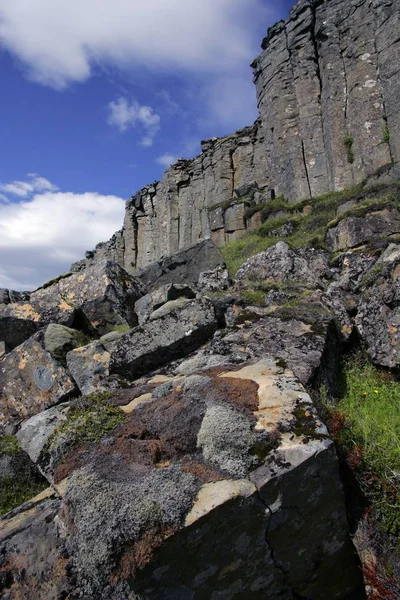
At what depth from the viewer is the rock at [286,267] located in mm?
10172

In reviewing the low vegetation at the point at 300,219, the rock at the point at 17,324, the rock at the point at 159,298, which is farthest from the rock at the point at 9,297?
the low vegetation at the point at 300,219

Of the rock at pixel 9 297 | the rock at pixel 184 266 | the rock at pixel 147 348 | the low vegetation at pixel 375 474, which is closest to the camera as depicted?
the low vegetation at pixel 375 474

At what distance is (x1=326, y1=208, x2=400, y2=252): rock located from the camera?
10.5 meters

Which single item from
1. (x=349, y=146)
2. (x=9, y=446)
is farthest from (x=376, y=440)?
(x=349, y=146)

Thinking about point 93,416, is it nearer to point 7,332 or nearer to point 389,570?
point 389,570

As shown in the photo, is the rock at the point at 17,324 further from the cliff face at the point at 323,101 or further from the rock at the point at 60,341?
the cliff face at the point at 323,101

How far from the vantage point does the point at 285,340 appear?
6.41 meters

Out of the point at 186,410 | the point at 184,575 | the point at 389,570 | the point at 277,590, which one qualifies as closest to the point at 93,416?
the point at 186,410

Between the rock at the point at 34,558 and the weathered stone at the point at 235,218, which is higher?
the weathered stone at the point at 235,218

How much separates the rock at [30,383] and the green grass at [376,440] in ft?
16.1

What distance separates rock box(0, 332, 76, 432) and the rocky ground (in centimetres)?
4

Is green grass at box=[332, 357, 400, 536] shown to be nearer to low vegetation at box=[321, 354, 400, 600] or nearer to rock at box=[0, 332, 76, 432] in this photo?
low vegetation at box=[321, 354, 400, 600]

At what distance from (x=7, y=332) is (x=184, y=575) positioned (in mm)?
8228

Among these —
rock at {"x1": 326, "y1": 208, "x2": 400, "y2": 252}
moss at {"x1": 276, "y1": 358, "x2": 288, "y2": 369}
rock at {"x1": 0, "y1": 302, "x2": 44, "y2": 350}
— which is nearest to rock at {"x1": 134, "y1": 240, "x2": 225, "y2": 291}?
rock at {"x1": 326, "y1": 208, "x2": 400, "y2": 252}
